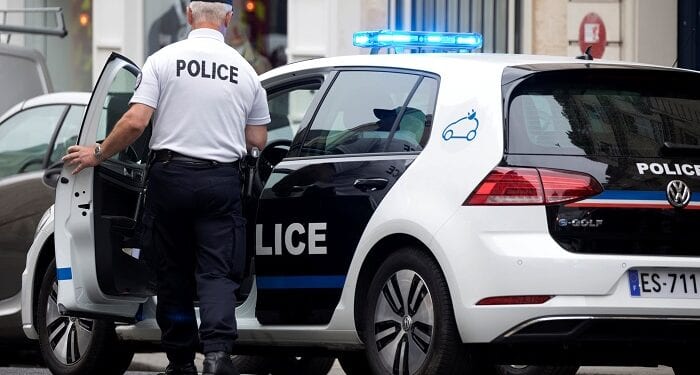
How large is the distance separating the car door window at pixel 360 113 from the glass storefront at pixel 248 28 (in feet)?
30.8

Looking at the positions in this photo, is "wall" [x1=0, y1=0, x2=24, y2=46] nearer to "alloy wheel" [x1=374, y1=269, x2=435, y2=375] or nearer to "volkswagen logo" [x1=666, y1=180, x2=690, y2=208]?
"alloy wheel" [x1=374, y1=269, x2=435, y2=375]

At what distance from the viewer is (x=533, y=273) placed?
7.04 meters

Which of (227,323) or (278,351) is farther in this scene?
(278,351)

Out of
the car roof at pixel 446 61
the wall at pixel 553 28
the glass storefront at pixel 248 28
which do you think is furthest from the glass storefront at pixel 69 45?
the car roof at pixel 446 61

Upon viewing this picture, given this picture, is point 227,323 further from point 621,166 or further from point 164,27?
point 164,27

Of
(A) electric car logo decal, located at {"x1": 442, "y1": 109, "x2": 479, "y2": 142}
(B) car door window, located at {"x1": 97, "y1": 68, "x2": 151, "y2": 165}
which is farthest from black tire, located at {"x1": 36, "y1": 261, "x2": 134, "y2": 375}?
(A) electric car logo decal, located at {"x1": 442, "y1": 109, "x2": 479, "y2": 142}

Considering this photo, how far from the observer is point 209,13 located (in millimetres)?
7988

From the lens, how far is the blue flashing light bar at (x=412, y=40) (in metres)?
8.64

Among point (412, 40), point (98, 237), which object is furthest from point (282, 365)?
point (412, 40)

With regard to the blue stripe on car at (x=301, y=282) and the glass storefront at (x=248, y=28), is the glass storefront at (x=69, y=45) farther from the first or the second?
the blue stripe on car at (x=301, y=282)

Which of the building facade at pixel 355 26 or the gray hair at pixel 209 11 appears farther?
the building facade at pixel 355 26

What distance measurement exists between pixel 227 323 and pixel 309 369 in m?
2.27

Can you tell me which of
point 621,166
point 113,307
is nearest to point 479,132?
point 621,166

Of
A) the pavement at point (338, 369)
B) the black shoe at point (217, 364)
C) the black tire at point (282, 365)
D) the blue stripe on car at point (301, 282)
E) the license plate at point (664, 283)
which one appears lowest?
the pavement at point (338, 369)
